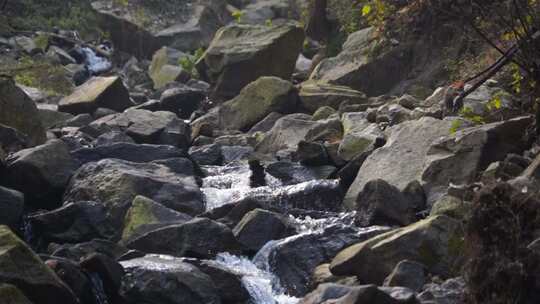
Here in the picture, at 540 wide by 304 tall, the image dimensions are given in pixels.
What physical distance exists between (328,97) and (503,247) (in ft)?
37.0

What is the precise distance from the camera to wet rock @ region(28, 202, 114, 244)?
10008 millimetres

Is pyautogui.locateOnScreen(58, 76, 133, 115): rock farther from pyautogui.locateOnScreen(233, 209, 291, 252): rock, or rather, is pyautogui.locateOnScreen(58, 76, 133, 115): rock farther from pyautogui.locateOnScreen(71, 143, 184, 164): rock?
pyautogui.locateOnScreen(233, 209, 291, 252): rock

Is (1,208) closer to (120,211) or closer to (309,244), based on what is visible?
(120,211)

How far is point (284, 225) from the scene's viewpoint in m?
10.2

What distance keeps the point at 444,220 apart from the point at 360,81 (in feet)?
34.8

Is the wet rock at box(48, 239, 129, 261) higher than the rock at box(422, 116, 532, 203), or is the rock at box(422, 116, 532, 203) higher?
the rock at box(422, 116, 532, 203)

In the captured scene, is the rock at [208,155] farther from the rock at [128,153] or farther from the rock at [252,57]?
the rock at [252,57]

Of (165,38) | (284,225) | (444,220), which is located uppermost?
(444,220)

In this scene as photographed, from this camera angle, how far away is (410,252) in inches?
325

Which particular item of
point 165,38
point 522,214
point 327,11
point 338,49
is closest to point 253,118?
point 338,49

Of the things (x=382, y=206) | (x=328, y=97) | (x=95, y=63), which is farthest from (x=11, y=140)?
(x=95, y=63)

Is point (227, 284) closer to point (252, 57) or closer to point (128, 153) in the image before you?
point (128, 153)

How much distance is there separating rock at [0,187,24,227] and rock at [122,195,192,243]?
3.70 feet

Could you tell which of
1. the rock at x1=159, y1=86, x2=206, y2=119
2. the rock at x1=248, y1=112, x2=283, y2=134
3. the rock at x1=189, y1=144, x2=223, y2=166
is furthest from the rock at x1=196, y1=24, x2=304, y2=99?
the rock at x1=189, y1=144, x2=223, y2=166
